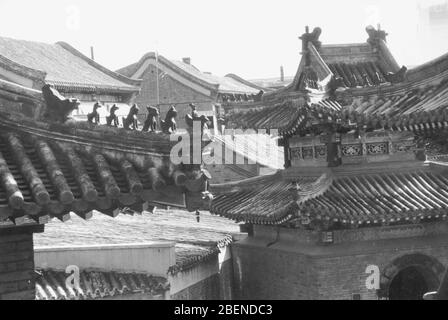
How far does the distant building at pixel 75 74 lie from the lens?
3074 centimetres

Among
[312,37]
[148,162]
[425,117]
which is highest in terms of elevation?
[312,37]

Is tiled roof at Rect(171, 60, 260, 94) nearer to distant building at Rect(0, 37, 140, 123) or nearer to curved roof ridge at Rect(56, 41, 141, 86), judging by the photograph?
curved roof ridge at Rect(56, 41, 141, 86)

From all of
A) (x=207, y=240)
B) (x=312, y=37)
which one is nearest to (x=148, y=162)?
(x=207, y=240)

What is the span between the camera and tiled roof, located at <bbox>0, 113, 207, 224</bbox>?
566cm

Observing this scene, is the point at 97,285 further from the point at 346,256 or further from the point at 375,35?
the point at 375,35

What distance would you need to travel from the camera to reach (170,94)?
1505 inches

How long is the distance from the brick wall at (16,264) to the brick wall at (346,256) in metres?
8.32

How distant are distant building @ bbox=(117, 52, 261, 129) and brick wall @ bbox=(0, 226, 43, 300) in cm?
3013

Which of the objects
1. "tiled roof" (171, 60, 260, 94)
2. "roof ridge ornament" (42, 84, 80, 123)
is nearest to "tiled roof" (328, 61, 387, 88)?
"roof ridge ornament" (42, 84, 80, 123)

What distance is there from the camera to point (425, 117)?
1286cm

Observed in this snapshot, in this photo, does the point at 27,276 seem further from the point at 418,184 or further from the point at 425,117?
the point at 418,184

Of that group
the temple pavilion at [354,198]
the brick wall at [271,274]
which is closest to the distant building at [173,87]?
the brick wall at [271,274]

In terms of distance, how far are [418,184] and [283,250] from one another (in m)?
3.10

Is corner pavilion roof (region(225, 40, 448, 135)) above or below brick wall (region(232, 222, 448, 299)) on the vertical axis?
above
